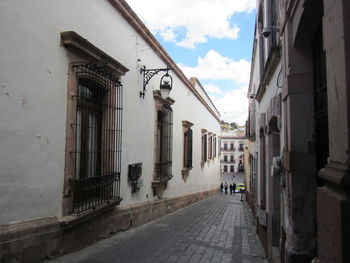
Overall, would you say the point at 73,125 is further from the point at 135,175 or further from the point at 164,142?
the point at 164,142

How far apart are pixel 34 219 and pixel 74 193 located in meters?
0.91

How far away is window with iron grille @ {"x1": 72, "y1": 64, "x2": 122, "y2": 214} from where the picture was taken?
5.22m

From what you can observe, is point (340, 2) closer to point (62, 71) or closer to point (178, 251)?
point (62, 71)

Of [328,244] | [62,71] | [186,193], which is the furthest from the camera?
[186,193]

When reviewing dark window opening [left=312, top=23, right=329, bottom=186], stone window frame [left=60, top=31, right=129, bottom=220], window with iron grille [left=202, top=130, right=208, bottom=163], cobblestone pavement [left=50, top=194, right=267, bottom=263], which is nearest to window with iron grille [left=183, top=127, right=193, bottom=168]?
window with iron grille [left=202, top=130, right=208, bottom=163]

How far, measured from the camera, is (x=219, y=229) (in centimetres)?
793

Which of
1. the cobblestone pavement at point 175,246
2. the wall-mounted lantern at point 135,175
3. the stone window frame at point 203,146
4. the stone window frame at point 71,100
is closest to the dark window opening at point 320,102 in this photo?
the cobblestone pavement at point 175,246

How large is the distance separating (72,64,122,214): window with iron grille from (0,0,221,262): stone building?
2cm

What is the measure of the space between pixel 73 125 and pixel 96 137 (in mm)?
1081

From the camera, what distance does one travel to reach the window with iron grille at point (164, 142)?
947 cm

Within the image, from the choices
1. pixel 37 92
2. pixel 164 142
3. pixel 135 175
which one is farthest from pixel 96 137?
pixel 164 142

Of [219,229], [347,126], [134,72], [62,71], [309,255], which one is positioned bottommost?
[219,229]

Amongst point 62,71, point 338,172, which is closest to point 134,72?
point 62,71

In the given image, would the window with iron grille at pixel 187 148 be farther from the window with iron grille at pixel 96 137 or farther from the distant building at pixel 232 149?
the distant building at pixel 232 149
